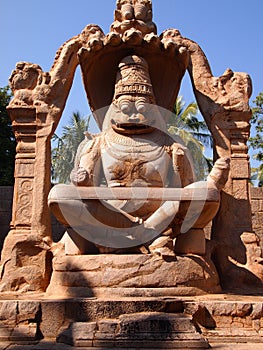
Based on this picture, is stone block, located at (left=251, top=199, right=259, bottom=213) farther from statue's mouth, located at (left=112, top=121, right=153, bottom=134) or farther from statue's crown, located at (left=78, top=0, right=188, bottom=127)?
statue's mouth, located at (left=112, top=121, right=153, bottom=134)

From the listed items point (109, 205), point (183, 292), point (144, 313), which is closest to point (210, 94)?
point (109, 205)

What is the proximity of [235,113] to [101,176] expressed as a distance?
2030mm

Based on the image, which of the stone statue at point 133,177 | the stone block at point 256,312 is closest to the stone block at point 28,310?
the stone statue at point 133,177

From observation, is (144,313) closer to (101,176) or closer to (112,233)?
(112,233)

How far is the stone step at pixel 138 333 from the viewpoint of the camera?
3.18m

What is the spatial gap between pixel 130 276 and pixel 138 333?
939 mm

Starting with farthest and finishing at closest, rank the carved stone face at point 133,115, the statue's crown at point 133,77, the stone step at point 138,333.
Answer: the statue's crown at point 133,77
the carved stone face at point 133,115
the stone step at point 138,333

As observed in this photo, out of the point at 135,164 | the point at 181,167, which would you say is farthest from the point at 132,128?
the point at 181,167

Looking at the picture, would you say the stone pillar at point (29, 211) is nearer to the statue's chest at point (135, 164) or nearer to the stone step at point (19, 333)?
the statue's chest at point (135, 164)

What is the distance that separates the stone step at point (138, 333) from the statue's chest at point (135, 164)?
2114mm

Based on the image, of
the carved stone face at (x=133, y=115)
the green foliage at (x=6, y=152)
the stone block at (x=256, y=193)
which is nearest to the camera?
the carved stone face at (x=133, y=115)

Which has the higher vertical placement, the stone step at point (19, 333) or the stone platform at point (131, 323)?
the stone platform at point (131, 323)

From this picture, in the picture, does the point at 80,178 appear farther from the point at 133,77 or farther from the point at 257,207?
the point at 257,207

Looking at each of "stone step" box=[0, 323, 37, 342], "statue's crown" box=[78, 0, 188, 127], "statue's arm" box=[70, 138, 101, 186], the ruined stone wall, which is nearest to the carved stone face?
"statue's crown" box=[78, 0, 188, 127]
